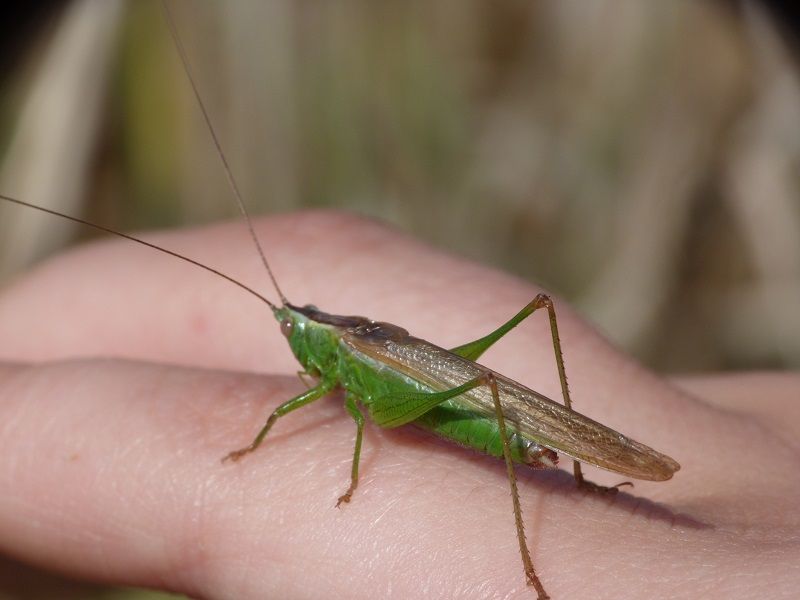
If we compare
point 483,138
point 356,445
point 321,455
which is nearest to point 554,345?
point 356,445

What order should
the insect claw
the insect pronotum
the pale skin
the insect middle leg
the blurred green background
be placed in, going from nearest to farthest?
1. the pale skin
2. the insect pronotum
3. the insect middle leg
4. the insect claw
5. the blurred green background

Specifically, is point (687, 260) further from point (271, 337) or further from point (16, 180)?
point (16, 180)

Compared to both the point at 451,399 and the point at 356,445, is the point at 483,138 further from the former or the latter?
the point at 356,445

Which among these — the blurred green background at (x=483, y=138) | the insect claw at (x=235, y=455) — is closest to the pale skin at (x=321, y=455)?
the insect claw at (x=235, y=455)

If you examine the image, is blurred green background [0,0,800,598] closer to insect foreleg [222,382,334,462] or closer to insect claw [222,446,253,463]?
insect foreleg [222,382,334,462]

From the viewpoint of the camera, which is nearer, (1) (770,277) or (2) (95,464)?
(2) (95,464)

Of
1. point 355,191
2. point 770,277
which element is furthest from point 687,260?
point 355,191

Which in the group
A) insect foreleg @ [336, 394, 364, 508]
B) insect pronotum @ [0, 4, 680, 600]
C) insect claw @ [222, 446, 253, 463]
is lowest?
insect claw @ [222, 446, 253, 463]

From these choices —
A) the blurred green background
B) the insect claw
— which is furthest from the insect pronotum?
the blurred green background
